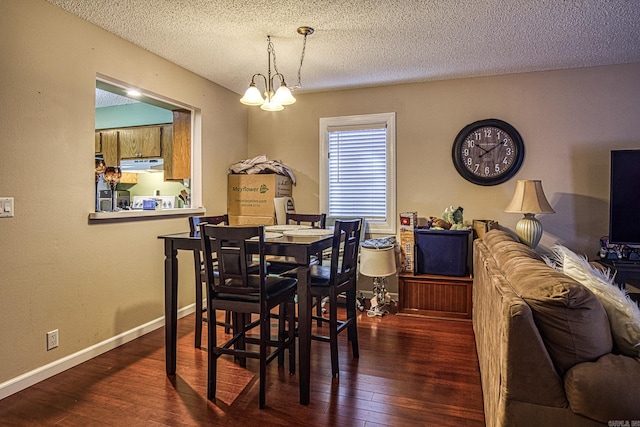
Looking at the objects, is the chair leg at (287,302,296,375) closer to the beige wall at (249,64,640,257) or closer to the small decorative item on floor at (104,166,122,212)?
the small decorative item on floor at (104,166,122,212)

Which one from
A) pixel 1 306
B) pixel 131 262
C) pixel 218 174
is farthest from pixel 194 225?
pixel 218 174

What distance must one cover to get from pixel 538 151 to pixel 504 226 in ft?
2.65

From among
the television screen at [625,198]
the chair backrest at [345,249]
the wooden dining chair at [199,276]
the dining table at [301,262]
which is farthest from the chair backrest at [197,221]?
the television screen at [625,198]

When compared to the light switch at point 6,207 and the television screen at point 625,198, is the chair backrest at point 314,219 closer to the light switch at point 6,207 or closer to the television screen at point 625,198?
the light switch at point 6,207

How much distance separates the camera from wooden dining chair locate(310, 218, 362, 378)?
2.56 meters

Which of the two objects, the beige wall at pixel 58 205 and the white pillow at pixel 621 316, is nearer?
the white pillow at pixel 621 316

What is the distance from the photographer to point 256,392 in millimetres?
2404

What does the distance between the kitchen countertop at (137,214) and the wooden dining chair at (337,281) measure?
1596 millimetres

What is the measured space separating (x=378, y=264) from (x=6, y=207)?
2.92m

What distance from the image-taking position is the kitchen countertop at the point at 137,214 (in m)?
2.98

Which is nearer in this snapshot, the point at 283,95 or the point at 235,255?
the point at 235,255

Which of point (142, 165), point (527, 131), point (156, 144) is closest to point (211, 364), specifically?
point (156, 144)

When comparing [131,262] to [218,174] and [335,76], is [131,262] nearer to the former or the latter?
[218,174]

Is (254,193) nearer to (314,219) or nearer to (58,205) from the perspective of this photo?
(314,219)
